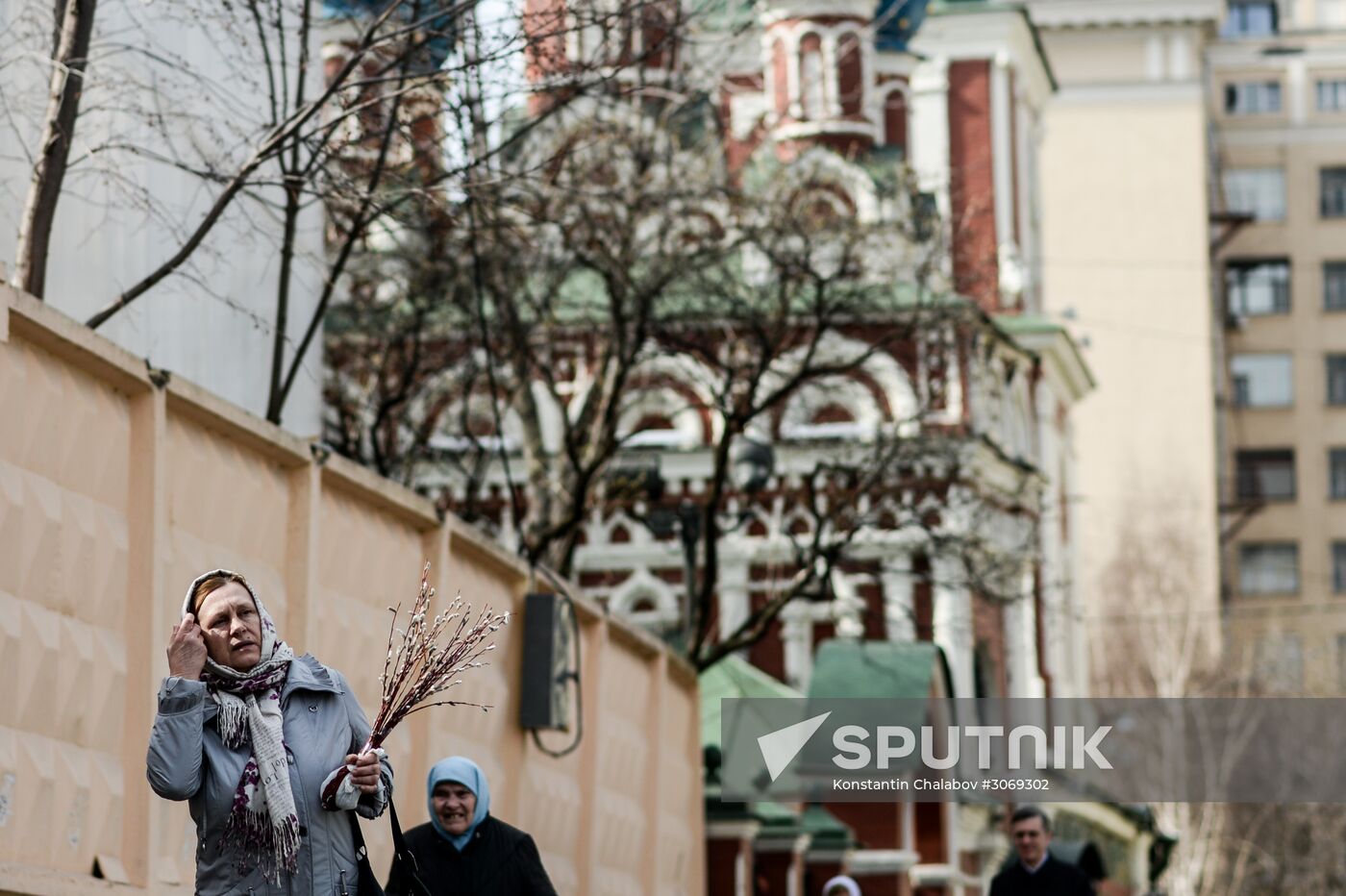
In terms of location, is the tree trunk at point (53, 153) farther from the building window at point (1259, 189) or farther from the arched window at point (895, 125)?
the building window at point (1259, 189)

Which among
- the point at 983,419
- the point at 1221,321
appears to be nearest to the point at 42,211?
the point at 983,419

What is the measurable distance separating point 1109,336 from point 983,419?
42.5 meters

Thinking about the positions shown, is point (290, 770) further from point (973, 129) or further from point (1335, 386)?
point (1335, 386)

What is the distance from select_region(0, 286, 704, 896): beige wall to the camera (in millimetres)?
8156

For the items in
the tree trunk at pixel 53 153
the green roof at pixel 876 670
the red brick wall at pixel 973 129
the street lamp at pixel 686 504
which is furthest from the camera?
the red brick wall at pixel 973 129

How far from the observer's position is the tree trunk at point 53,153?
1107cm

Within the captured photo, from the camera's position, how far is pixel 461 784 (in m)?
9.24

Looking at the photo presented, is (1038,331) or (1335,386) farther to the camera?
(1335,386)

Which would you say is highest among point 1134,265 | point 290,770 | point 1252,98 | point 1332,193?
point 1252,98

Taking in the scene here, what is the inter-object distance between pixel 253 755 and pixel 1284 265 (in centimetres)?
9463

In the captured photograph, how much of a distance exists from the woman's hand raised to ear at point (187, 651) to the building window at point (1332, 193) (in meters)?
95.2

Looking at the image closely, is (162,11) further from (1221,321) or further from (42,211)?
(1221,321)

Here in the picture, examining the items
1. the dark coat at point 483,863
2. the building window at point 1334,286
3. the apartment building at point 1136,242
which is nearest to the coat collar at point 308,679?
the dark coat at point 483,863

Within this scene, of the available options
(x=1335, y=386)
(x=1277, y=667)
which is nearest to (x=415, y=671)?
(x=1277, y=667)
